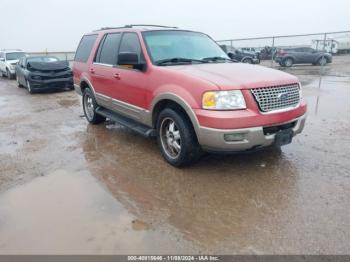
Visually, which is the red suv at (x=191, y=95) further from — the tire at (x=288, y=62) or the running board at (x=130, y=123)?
the tire at (x=288, y=62)

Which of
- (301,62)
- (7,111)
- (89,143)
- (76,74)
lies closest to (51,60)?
(7,111)

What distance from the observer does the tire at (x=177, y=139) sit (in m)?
4.25

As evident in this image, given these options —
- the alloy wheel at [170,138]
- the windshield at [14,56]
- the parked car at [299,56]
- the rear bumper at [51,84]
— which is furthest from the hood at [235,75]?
the parked car at [299,56]

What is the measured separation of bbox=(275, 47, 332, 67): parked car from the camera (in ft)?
77.4

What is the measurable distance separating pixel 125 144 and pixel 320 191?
3.36 meters

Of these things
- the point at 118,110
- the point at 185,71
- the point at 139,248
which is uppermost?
the point at 185,71

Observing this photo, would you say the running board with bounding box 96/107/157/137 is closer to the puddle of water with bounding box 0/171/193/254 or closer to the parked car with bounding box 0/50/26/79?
the puddle of water with bounding box 0/171/193/254

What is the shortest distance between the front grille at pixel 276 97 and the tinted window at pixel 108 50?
2.91m

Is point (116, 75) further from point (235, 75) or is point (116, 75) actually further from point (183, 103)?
point (235, 75)

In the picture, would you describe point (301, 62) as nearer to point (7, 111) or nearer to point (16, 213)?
point (7, 111)

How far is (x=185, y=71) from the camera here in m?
4.34

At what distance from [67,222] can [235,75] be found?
2.68 meters

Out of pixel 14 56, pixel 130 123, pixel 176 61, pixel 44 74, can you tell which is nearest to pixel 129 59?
pixel 176 61

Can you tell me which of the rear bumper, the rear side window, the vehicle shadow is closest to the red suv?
the vehicle shadow
